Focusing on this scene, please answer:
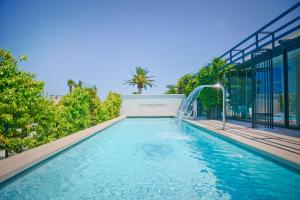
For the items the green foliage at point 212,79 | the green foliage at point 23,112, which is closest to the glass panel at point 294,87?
the green foliage at point 212,79

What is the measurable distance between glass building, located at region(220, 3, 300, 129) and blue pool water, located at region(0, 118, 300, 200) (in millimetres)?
5023

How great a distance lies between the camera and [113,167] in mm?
6285

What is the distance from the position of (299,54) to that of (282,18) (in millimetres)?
3063

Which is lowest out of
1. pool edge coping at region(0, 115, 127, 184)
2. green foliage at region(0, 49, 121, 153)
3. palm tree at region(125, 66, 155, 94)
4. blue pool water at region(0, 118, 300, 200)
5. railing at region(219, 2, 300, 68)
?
blue pool water at region(0, 118, 300, 200)

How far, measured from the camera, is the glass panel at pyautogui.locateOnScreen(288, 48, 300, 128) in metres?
11.6

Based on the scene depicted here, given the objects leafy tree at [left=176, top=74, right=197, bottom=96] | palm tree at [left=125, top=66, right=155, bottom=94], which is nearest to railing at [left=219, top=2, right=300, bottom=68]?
leafy tree at [left=176, top=74, right=197, bottom=96]

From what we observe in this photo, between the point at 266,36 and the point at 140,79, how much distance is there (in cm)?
3637

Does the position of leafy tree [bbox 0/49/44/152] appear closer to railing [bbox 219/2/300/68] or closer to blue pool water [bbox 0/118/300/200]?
blue pool water [bbox 0/118/300/200]

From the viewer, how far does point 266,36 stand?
11039mm

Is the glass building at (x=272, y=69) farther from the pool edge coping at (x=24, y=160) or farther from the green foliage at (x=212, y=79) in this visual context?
the pool edge coping at (x=24, y=160)

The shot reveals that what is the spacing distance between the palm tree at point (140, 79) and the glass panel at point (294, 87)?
1411 inches

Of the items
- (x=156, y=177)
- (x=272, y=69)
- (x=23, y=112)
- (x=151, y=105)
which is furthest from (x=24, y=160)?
(x=151, y=105)

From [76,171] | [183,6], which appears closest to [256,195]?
[76,171]

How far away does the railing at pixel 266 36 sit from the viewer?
8648 millimetres
